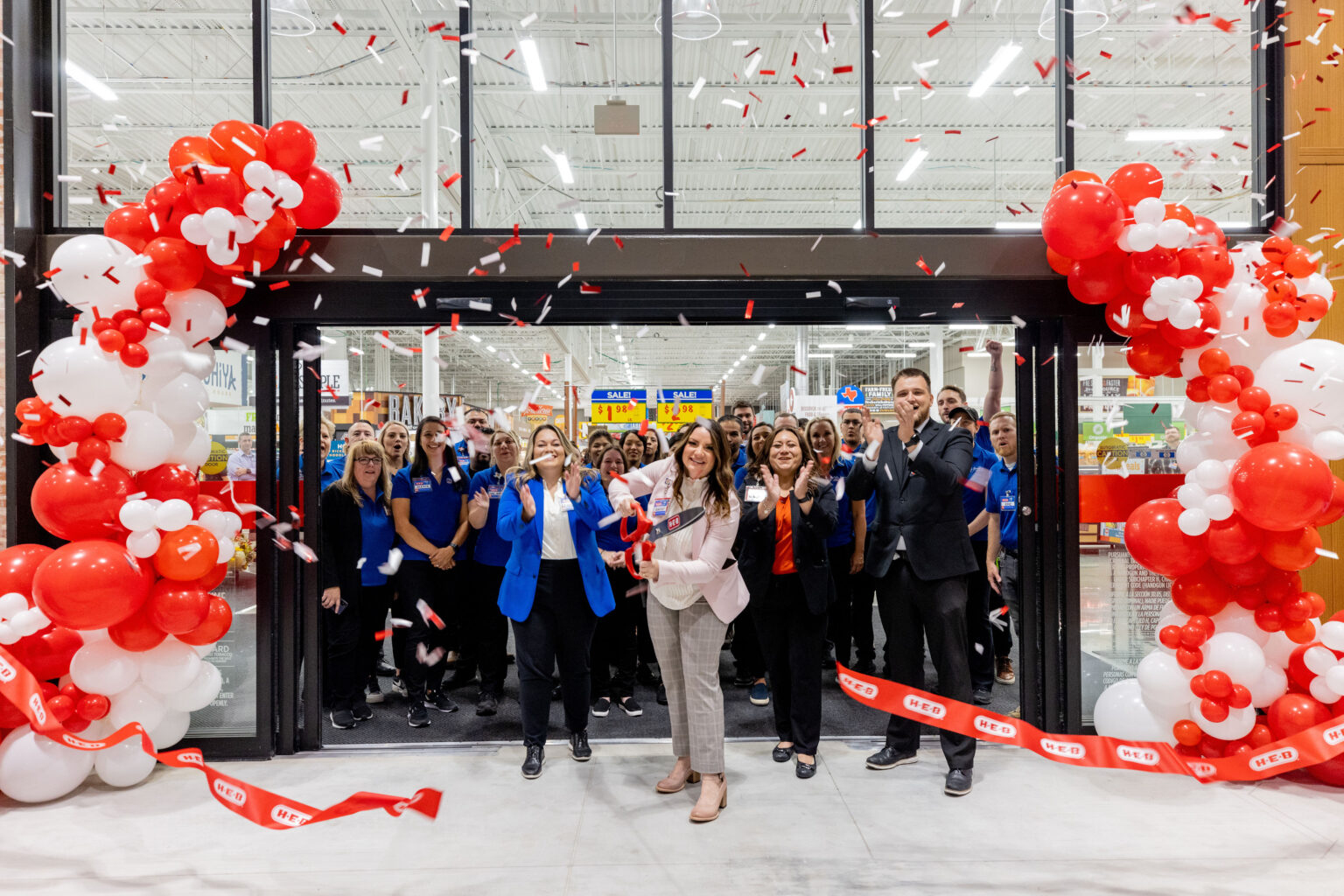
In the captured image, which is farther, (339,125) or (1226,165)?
(1226,165)

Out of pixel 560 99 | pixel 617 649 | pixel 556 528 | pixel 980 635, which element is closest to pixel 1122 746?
pixel 980 635

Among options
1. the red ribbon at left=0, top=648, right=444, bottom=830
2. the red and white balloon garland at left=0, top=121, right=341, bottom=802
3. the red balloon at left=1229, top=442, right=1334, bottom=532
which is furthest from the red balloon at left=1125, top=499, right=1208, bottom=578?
the red and white balloon garland at left=0, top=121, right=341, bottom=802

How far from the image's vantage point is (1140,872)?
269 cm

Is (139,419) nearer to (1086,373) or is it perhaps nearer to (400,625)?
(400,625)

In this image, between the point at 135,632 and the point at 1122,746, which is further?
the point at 135,632

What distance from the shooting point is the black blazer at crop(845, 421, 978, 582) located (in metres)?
3.46

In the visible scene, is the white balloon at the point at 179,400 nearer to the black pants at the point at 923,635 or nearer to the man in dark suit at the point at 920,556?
the man in dark suit at the point at 920,556

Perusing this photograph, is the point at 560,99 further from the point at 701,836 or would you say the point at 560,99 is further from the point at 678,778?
the point at 701,836

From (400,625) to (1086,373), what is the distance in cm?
397

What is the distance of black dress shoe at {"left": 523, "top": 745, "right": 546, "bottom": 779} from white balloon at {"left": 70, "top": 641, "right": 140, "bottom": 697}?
66.9 inches

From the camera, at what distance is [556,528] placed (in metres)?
3.69

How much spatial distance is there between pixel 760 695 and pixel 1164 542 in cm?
235

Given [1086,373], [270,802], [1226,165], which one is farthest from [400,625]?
[1226,165]

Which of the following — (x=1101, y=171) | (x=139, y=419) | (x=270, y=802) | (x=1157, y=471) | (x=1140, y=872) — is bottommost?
(x=1140, y=872)
